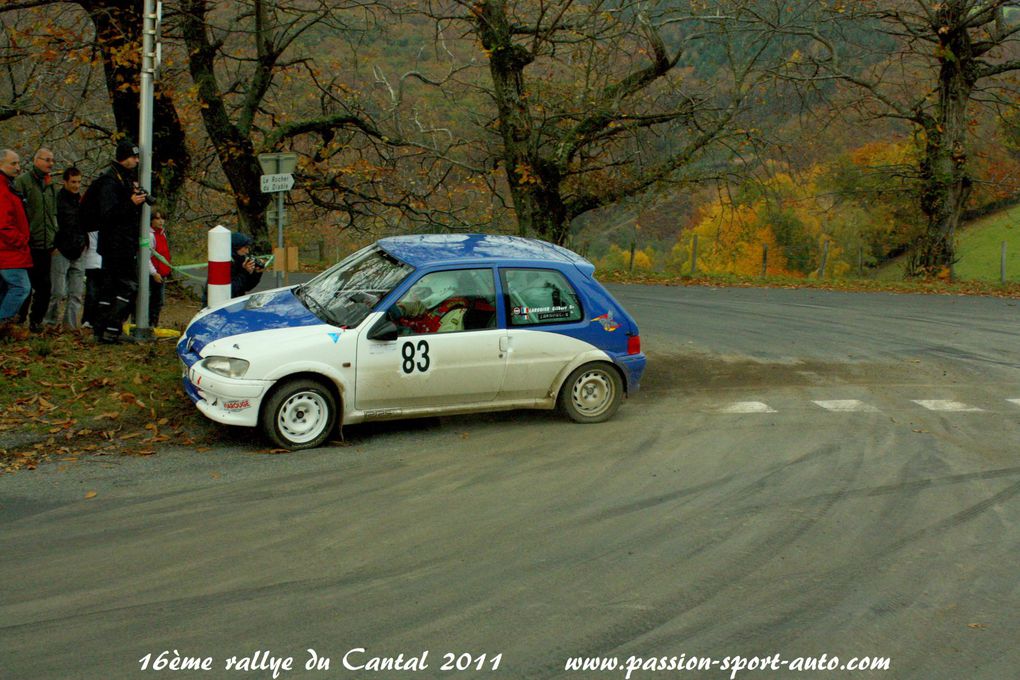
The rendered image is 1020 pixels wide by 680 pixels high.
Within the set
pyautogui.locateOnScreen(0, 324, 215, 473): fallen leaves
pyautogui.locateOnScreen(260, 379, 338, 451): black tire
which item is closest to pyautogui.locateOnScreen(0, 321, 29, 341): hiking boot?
pyautogui.locateOnScreen(0, 324, 215, 473): fallen leaves

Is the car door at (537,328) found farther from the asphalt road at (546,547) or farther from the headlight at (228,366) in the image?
the headlight at (228,366)

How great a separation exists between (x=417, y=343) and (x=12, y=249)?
4801 mm

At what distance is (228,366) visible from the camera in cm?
807

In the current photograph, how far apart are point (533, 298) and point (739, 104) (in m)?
14.6

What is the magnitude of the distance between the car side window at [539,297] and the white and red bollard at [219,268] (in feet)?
11.5

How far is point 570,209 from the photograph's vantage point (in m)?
24.0

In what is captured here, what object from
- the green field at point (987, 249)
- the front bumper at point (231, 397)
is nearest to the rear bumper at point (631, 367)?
the front bumper at point (231, 397)

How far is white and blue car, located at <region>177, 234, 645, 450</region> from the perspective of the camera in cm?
815

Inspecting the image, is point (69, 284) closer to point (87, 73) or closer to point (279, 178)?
point (279, 178)

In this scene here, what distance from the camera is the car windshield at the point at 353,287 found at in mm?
8664

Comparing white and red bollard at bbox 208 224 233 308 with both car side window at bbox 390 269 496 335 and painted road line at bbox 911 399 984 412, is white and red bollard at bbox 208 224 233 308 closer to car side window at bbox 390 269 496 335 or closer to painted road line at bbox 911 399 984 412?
car side window at bbox 390 269 496 335

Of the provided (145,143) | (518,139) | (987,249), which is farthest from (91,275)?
(987,249)

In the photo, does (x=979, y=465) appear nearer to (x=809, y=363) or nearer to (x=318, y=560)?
(x=809, y=363)

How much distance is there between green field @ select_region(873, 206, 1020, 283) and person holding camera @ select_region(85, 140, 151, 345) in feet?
97.2
